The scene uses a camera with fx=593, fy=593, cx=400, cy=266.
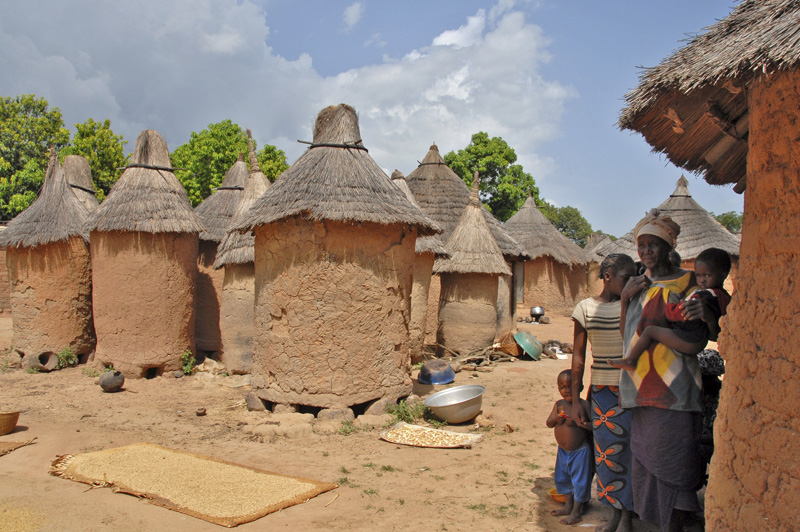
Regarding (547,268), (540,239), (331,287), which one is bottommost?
(331,287)

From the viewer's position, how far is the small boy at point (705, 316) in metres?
3.11

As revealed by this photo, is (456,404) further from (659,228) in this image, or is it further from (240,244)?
(240,244)

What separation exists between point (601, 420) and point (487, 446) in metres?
2.43

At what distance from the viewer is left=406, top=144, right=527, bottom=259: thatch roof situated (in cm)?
1320

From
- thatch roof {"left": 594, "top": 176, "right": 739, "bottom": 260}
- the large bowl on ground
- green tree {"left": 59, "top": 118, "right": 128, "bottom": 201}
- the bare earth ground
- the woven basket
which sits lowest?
the bare earth ground

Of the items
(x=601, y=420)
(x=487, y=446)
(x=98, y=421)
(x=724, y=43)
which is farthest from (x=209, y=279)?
(x=724, y=43)

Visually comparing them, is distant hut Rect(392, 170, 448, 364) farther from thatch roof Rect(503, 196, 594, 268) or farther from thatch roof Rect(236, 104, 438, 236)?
thatch roof Rect(503, 196, 594, 268)

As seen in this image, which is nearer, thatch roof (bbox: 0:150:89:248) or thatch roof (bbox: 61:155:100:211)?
thatch roof (bbox: 0:150:89:248)

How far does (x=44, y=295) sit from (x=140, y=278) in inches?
79.9

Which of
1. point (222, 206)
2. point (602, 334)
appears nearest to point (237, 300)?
point (222, 206)

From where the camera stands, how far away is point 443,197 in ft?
44.4

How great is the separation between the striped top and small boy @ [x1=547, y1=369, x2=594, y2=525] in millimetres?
278

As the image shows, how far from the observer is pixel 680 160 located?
4.19m

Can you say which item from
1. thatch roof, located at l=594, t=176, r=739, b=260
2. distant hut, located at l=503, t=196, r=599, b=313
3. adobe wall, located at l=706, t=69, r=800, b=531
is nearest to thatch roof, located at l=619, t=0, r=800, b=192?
adobe wall, located at l=706, t=69, r=800, b=531
